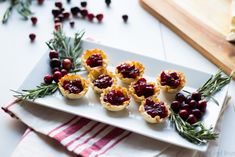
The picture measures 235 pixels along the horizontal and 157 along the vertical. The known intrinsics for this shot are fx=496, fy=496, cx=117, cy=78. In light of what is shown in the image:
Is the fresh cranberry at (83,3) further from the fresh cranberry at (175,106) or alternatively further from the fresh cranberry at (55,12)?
the fresh cranberry at (175,106)

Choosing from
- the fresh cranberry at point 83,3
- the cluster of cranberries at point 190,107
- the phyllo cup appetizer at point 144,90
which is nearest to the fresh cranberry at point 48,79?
the phyllo cup appetizer at point 144,90

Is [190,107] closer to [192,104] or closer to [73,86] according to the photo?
[192,104]

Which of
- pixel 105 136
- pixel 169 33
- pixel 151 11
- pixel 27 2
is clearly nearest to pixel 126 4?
pixel 151 11

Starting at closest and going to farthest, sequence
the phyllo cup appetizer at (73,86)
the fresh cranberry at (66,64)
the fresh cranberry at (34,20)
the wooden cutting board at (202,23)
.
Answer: the phyllo cup appetizer at (73,86), the fresh cranberry at (66,64), the wooden cutting board at (202,23), the fresh cranberry at (34,20)

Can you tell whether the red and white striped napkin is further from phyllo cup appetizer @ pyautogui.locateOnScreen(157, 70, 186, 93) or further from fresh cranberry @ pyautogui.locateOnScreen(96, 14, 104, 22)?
fresh cranberry @ pyautogui.locateOnScreen(96, 14, 104, 22)

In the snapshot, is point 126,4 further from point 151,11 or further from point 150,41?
point 150,41

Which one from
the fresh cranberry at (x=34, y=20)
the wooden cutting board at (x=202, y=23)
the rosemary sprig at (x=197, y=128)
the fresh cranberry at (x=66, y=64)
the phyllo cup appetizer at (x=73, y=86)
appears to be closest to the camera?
the rosemary sprig at (x=197, y=128)

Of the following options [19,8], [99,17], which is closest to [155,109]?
[99,17]

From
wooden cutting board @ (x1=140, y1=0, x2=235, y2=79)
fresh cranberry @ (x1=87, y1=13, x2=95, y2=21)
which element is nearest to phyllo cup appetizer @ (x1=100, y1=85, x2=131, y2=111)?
wooden cutting board @ (x1=140, y1=0, x2=235, y2=79)
